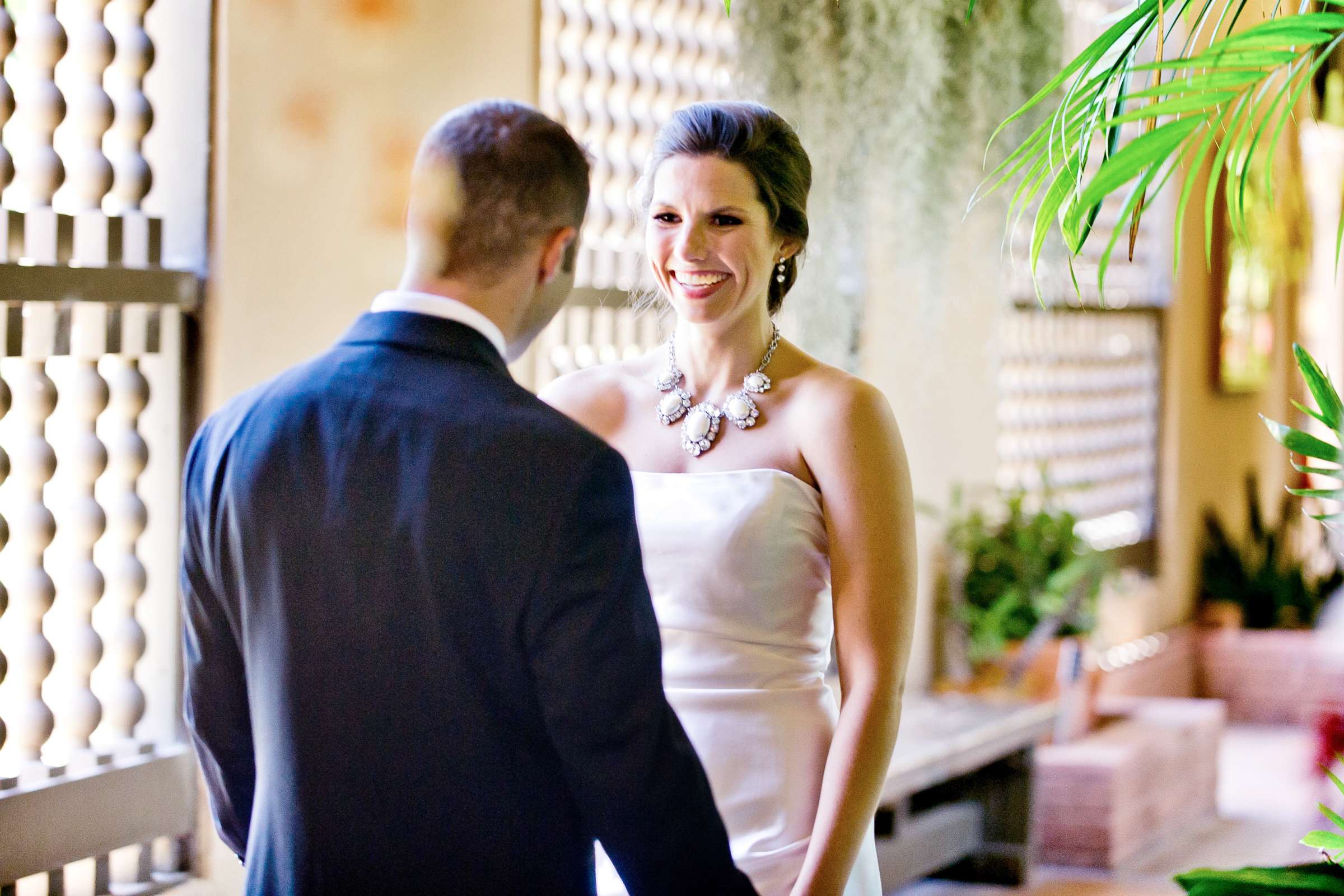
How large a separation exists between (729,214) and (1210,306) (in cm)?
564

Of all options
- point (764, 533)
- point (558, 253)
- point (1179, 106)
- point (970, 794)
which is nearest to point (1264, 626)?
point (970, 794)

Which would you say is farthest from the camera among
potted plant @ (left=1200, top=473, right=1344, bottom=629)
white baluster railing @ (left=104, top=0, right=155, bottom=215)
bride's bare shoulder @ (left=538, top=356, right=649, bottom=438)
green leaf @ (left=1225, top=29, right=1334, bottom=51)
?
potted plant @ (left=1200, top=473, right=1344, bottom=629)

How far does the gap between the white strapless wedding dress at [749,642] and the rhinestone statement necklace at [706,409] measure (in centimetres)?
6

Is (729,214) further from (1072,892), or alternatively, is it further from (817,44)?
(1072,892)

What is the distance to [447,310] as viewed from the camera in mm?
1251

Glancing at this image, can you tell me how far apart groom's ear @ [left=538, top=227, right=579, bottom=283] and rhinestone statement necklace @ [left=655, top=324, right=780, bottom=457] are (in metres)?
0.65

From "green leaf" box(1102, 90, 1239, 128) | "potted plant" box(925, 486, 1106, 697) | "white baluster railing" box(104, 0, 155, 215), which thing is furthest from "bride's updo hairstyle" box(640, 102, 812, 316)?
"potted plant" box(925, 486, 1106, 697)

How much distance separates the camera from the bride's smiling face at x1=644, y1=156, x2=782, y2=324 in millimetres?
1826

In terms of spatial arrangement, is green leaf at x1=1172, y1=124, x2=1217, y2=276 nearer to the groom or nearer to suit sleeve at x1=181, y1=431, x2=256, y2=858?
the groom

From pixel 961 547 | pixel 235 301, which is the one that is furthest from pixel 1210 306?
pixel 235 301

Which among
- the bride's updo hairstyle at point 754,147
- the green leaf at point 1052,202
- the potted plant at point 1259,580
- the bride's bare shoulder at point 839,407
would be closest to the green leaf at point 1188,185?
the green leaf at point 1052,202

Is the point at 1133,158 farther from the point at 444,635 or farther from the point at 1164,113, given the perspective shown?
the point at 444,635

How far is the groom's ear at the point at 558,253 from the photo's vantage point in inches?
49.9

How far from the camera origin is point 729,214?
1840mm
